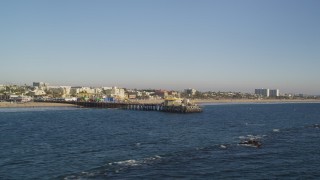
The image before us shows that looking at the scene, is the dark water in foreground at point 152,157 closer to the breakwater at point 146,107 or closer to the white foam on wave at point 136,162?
the white foam on wave at point 136,162

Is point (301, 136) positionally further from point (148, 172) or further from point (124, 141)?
point (148, 172)

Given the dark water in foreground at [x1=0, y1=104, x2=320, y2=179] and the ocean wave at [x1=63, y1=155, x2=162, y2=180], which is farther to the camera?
the dark water in foreground at [x1=0, y1=104, x2=320, y2=179]

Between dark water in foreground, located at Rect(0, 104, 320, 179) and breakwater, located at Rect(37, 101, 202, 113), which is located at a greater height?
breakwater, located at Rect(37, 101, 202, 113)

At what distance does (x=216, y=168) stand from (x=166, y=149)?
11099 millimetres

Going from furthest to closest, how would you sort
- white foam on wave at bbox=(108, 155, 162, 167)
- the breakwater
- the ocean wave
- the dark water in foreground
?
the breakwater
white foam on wave at bbox=(108, 155, 162, 167)
the dark water in foreground
the ocean wave

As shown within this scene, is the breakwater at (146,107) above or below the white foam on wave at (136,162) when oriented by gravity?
above

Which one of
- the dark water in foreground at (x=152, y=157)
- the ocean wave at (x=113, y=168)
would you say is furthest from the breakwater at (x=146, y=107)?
the ocean wave at (x=113, y=168)

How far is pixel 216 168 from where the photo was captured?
1462 inches

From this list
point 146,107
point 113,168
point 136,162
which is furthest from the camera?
point 146,107

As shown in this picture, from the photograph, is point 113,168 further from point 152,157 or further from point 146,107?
point 146,107

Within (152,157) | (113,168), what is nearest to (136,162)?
(152,157)

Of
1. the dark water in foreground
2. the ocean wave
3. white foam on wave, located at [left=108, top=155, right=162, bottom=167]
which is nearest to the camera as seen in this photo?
the ocean wave

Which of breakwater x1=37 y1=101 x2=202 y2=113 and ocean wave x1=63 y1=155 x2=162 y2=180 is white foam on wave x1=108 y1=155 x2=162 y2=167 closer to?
ocean wave x1=63 y1=155 x2=162 y2=180

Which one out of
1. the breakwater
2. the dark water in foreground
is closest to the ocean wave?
the dark water in foreground
